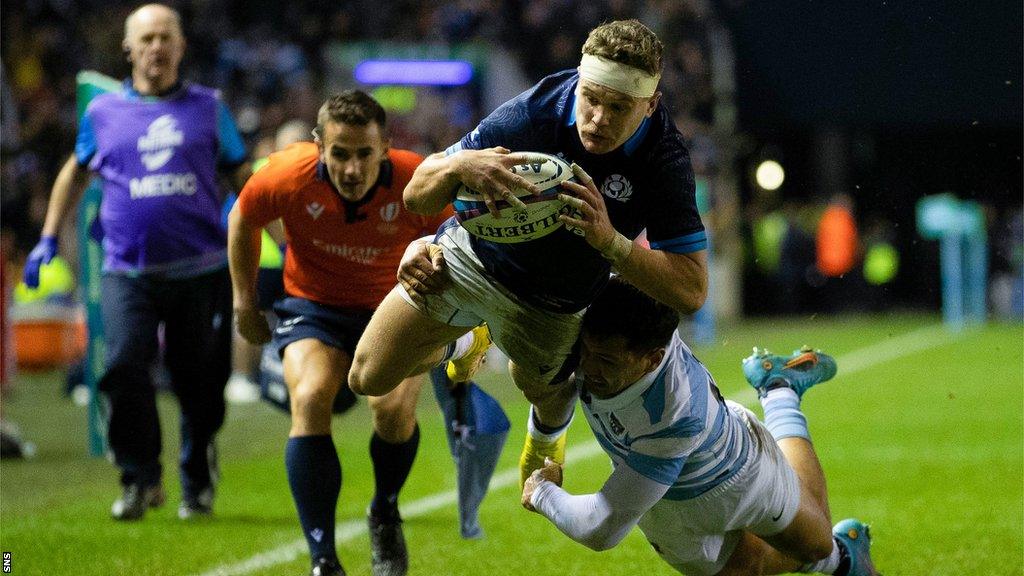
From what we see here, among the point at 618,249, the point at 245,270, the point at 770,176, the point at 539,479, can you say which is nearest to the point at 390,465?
the point at 245,270

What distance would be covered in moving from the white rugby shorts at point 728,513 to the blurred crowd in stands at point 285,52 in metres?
11.8

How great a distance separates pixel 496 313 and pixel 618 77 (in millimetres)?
991

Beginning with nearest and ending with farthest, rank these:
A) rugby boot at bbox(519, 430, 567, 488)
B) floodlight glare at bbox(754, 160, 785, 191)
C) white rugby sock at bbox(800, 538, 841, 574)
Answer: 1. white rugby sock at bbox(800, 538, 841, 574)
2. rugby boot at bbox(519, 430, 567, 488)
3. floodlight glare at bbox(754, 160, 785, 191)

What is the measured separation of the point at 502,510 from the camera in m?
7.21

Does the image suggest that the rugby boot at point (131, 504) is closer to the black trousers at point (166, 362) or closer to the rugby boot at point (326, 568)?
the black trousers at point (166, 362)

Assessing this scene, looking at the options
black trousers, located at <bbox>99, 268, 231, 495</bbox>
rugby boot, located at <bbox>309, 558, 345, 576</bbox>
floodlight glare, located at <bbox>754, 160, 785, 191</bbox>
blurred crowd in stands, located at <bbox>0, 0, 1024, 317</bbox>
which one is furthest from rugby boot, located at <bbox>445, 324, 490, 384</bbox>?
floodlight glare, located at <bbox>754, 160, 785, 191</bbox>

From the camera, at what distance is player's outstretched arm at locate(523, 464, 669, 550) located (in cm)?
428

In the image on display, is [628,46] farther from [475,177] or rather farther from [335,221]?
[335,221]

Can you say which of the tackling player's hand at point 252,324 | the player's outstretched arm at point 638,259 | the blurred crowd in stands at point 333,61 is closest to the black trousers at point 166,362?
the tackling player's hand at point 252,324

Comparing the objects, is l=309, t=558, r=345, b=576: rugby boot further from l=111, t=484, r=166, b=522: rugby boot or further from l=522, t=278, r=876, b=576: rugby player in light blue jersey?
l=111, t=484, r=166, b=522: rugby boot

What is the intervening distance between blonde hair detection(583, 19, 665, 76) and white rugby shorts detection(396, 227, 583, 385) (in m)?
0.85

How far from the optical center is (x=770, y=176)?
28484 mm

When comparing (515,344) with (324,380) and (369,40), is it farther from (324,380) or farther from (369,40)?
(369,40)

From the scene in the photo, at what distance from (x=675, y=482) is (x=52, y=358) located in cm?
1310
